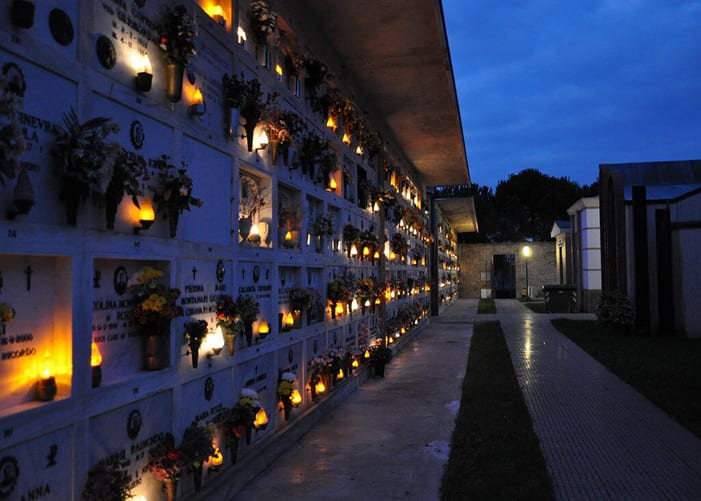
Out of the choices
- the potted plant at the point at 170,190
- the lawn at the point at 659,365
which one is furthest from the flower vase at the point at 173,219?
the lawn at the point at 659,365

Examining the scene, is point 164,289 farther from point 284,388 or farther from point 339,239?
point 339,239

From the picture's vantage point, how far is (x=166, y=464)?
4.03 metres

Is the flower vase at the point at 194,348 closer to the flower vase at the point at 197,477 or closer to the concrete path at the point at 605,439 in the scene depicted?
the flower vase at the point at 197,477

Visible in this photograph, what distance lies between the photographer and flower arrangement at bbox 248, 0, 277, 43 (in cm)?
619

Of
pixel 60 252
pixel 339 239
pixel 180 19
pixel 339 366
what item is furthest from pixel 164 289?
pixel 339 239

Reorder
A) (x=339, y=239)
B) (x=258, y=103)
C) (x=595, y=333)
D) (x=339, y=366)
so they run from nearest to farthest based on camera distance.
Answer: (x=258, y=103), (x=339, y=366), (x=339, y=239), (x=595, y=333)

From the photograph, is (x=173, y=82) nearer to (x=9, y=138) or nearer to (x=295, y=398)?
(x=9, y=138)

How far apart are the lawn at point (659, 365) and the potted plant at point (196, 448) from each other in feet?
18.5

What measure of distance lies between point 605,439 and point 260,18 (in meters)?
6.23

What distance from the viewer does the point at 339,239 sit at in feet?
32.3

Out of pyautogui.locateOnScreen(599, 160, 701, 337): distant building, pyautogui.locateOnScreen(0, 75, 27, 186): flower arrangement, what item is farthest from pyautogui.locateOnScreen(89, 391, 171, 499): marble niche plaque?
pyautogui.locateOnScreen(599, 160, 701, 337): distant building

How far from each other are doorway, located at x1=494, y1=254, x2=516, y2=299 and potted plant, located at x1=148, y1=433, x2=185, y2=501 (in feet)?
146

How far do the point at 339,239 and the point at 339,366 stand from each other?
224cm

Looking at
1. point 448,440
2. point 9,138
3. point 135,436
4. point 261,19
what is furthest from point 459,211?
point 9,138
